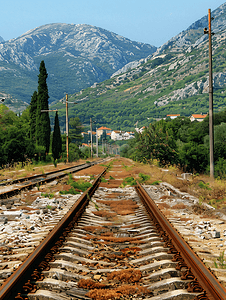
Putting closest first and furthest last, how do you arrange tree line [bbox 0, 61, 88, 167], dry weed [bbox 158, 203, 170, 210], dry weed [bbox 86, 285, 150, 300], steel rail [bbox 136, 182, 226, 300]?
steel rail [bbox 136, 182, 226, 300]
dry weed [bbox 86, 285, 150, 300]
dry weed [bbox 158, 203, 170, 210]
tree line [bbox 0, 61, 88, 167]

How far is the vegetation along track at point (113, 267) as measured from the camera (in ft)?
10.4

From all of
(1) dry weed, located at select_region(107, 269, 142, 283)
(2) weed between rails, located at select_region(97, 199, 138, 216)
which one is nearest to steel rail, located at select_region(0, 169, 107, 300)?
Result: (1) dry weed, located at select_region(107, 269, 142, 283)

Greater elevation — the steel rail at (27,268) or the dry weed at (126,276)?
the steel rail at (27,268)

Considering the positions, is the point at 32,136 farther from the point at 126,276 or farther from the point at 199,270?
the point at 199,270

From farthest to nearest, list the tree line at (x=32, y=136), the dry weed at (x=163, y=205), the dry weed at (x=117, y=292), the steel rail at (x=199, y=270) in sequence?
the tree line at (x=32, y=136)
the dry weed at (x=163, y=205)
the dry weed at (x=117, y=292)
the steel rail at (x=199, y=270)

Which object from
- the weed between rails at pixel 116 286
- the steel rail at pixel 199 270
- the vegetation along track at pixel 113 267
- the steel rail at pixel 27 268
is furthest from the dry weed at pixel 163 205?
the weed between rails at pixel 116 286

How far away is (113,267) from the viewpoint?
413 cm

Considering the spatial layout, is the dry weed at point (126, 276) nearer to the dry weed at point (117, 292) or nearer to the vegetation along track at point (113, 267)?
the vegetation along track at point (113, 267)

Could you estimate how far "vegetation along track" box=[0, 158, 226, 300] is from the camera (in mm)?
3168

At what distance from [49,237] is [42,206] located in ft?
11.9

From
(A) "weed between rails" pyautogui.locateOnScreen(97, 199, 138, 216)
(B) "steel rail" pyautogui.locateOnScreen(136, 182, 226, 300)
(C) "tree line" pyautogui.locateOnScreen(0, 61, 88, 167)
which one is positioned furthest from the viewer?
(C) "tree line" pyautogui.locateOnScreen(0, 61, 88, 167)

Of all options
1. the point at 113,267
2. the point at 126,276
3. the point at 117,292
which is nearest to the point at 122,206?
the point at 113,267

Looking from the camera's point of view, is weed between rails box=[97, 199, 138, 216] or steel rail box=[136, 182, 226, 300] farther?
weed between rails box=[97, 199, 138, 216]

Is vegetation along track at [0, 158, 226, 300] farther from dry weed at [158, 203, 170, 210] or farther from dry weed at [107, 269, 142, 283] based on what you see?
dry weed at [158, 203, 170, 210]
